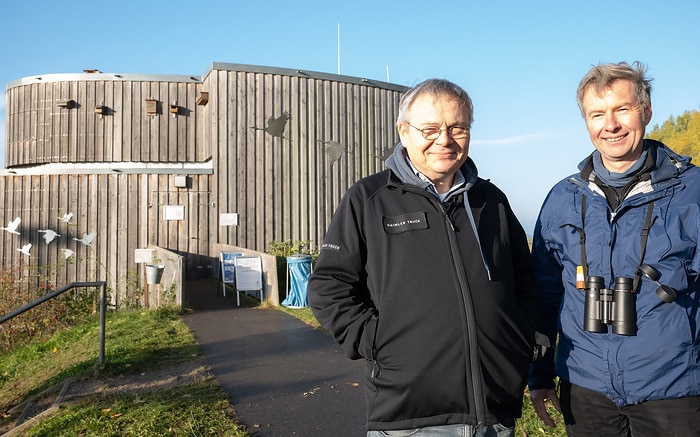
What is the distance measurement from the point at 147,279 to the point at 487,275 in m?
10.1

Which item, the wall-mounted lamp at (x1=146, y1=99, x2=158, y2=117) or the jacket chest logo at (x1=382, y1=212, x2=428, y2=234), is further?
the wall-mounted lamp at (x1=146, y1=99, x2=158, y2=117)

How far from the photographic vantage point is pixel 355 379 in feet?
19.3

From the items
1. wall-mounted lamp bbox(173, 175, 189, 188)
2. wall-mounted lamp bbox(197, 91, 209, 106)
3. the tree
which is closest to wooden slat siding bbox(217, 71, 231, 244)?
wall-mounted lamp bbox(197, 91, 209, 106)

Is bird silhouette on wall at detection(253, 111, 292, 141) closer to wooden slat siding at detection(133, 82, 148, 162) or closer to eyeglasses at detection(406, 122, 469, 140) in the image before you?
wooden slat siding at detection(133, 82, 148, 162)

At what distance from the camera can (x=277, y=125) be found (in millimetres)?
17203

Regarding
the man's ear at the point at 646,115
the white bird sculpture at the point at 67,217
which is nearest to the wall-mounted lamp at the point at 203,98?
the white bird sculpture at the point at 67,217

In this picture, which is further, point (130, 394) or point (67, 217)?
point (67, 217)

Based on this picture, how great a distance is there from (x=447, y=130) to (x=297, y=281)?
30.7 ft

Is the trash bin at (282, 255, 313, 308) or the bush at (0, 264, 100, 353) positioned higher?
the trash bin at (282, 255, 313, 308)

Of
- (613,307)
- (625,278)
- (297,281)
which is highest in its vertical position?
(625,278)

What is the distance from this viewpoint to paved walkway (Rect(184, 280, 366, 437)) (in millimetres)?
4672

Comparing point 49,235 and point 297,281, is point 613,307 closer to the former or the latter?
point 297,281

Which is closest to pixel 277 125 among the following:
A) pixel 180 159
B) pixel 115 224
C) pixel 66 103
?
pixel 180 159

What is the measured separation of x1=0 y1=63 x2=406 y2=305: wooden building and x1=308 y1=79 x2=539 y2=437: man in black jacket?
13718mm
